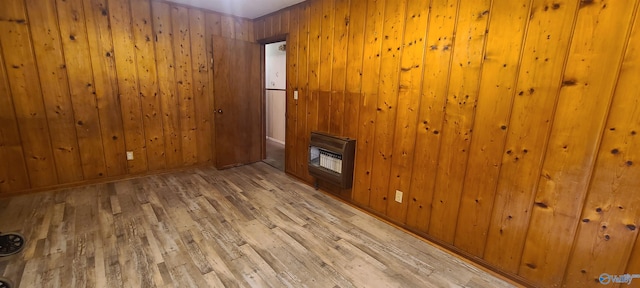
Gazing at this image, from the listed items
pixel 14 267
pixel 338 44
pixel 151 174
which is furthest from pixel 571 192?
pixel 151 174

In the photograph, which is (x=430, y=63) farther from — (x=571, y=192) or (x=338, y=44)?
(x=571, y=192)

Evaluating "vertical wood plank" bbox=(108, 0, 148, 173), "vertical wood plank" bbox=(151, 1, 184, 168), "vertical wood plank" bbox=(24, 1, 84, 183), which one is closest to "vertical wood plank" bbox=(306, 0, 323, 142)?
"vertical wood plank" bbox=(151, 1, 184, 168)

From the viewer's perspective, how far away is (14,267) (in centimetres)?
182

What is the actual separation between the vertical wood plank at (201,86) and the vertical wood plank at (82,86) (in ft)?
3.78

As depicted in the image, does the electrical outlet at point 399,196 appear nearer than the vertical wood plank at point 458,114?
No

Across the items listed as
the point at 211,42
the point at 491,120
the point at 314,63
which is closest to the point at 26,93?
the point at 211,42

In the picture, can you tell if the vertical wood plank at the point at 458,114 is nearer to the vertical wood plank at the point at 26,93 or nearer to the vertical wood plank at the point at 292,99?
the vertical wood plank at the point at 292,99

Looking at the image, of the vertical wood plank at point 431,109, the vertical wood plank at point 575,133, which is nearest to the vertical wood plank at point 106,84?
the vertical wood plank at point 431,109

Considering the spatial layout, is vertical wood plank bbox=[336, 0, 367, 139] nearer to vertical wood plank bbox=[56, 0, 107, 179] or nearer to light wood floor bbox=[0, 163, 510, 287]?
light wood floor bbox=[0, 163, 510, 287]

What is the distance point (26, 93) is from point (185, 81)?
1.58 meters

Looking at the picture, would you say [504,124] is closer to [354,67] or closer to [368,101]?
[368,101]

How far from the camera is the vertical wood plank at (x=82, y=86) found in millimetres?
2902

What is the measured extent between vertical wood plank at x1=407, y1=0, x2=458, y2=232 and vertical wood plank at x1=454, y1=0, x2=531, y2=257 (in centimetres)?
27

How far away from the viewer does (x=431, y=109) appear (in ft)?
7.22
